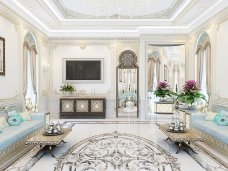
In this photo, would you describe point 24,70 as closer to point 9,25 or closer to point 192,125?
point 9,25

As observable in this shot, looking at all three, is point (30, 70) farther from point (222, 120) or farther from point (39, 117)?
point (222, 120)

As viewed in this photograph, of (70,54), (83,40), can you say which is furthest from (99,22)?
(70,54)

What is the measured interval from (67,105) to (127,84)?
2.94 m

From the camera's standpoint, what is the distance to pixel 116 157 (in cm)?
437

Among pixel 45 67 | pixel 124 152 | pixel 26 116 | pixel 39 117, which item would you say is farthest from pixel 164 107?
pixel 26 116

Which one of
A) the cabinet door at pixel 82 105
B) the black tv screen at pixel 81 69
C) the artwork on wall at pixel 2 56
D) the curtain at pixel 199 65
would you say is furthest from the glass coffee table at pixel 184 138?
the black tv screen at pixel 81 69

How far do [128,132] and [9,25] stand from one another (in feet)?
14.7

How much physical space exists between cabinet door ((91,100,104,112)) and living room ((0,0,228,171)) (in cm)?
4

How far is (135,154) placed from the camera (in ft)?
14.9

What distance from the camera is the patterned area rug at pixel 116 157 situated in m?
3.86

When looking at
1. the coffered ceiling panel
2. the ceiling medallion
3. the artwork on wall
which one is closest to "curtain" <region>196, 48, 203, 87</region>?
the coffered ceiling panel

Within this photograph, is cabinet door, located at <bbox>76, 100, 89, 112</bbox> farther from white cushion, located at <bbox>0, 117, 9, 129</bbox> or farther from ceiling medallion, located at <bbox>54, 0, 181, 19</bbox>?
white cushion, located at <bbox>0, 117, 9, 129</bbox>

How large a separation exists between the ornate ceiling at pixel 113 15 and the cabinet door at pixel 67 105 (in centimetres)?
279

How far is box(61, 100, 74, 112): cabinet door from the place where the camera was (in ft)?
30.1
